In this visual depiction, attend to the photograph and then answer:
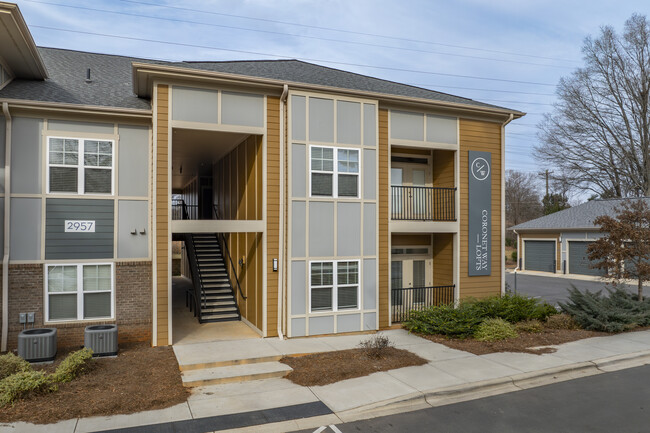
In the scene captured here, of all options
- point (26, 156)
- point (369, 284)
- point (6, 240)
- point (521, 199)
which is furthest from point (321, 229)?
point (521, 199)

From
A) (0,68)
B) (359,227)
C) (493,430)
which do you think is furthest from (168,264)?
(493,430)

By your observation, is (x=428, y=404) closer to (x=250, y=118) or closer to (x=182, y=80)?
(x=250, y=118)

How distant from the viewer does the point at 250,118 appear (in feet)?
37.4

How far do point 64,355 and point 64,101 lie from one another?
5878 mm

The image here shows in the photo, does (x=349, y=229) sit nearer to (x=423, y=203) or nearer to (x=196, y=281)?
(x=423, y=203)

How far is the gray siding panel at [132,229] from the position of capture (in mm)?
11023

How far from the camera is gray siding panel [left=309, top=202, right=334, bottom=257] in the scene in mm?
11688

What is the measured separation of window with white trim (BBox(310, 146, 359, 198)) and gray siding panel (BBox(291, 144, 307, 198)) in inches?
7.9

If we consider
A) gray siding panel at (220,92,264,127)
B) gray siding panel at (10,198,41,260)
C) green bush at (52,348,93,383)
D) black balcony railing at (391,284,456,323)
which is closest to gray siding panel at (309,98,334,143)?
gray siding panel at (220,92,264,127)

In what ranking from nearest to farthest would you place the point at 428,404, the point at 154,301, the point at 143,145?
the point at 428,404 < the point at 154,301 < the point at 143,145

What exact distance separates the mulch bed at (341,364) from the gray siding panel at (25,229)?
6325mm

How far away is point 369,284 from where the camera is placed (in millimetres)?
12258

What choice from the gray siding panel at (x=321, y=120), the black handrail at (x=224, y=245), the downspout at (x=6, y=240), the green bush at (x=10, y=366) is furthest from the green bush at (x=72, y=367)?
the gray siding panel at (x=321, y=120)

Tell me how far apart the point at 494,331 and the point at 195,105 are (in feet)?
31.2
